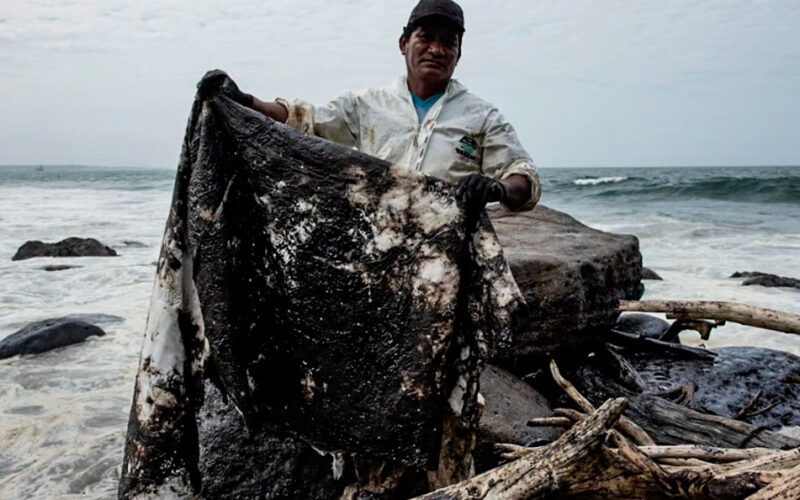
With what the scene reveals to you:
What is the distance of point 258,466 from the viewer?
3.25 m

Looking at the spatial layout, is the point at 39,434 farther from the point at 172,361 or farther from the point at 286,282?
the point at 286,282

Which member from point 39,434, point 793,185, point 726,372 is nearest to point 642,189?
point 793,185

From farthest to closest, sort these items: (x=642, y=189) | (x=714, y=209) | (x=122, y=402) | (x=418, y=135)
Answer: (x=642, y=189)
(x=714, y=209)
(x=122, y=402)
(x=418, y=135)

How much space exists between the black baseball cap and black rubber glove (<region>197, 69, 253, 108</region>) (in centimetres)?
79

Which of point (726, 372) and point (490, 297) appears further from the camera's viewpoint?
point (726, 372)

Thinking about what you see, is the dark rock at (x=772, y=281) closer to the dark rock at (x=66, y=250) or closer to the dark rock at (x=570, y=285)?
the dark rock at (x=570, y=285)

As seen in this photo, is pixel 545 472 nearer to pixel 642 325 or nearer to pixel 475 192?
pixel 475 192

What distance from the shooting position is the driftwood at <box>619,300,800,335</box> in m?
3.13

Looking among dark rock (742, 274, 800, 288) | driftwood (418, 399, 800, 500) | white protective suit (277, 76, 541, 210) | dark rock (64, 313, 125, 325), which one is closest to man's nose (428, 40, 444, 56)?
white protective suit (277, 76, 541, 210)

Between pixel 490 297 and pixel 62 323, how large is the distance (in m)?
5.76

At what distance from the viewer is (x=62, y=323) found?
259 inches

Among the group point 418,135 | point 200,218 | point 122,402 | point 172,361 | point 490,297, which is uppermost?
point 418,135

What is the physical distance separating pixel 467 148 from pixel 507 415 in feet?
5.98

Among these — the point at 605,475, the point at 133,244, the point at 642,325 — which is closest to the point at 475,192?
the point at 605,475
